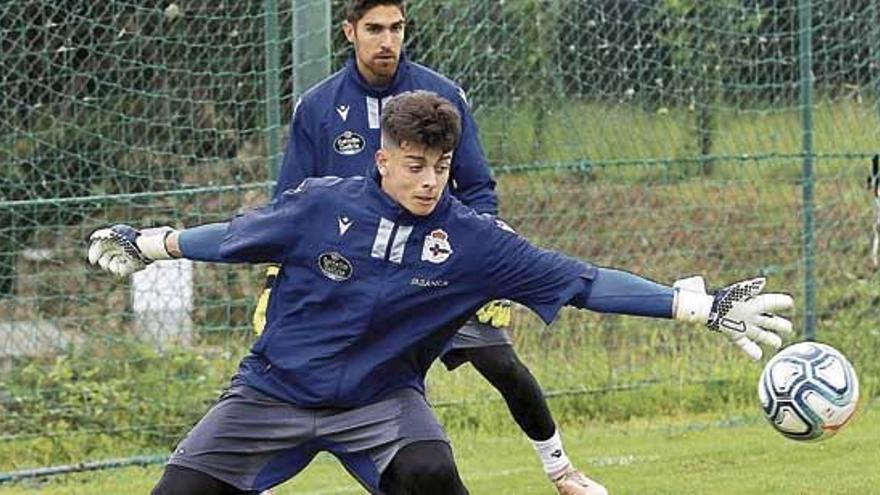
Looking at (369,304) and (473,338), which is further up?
(369,304)

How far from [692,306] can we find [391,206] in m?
0.92

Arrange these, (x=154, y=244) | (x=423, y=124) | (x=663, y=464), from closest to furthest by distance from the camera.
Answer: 1. (x=423, y=124)
2. (x=154, y=244)
3. (x=663, y=464)

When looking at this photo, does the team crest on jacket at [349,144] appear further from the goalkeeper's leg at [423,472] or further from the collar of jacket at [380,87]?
the goalkeeper's leg at [423,472]

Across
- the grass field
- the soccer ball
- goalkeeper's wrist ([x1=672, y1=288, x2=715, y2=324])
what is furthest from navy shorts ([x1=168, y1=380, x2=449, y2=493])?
the grass field

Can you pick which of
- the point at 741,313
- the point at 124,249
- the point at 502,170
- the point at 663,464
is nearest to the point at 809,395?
the point at 741,313

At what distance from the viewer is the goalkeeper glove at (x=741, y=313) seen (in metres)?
5.77

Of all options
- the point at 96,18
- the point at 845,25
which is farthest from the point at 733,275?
the point at 96,18

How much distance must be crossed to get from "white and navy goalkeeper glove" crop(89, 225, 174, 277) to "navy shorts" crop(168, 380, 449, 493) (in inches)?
22.0

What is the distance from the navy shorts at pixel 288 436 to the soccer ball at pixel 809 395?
4.17 feet

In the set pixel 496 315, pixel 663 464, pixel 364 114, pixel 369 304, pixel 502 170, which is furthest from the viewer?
pixel 502 170

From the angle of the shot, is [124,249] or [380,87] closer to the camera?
[124,249]

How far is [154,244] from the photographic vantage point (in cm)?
621

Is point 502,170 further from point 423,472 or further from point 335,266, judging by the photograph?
point 423,472

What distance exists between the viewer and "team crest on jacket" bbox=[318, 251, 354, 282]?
5934 millimetres
